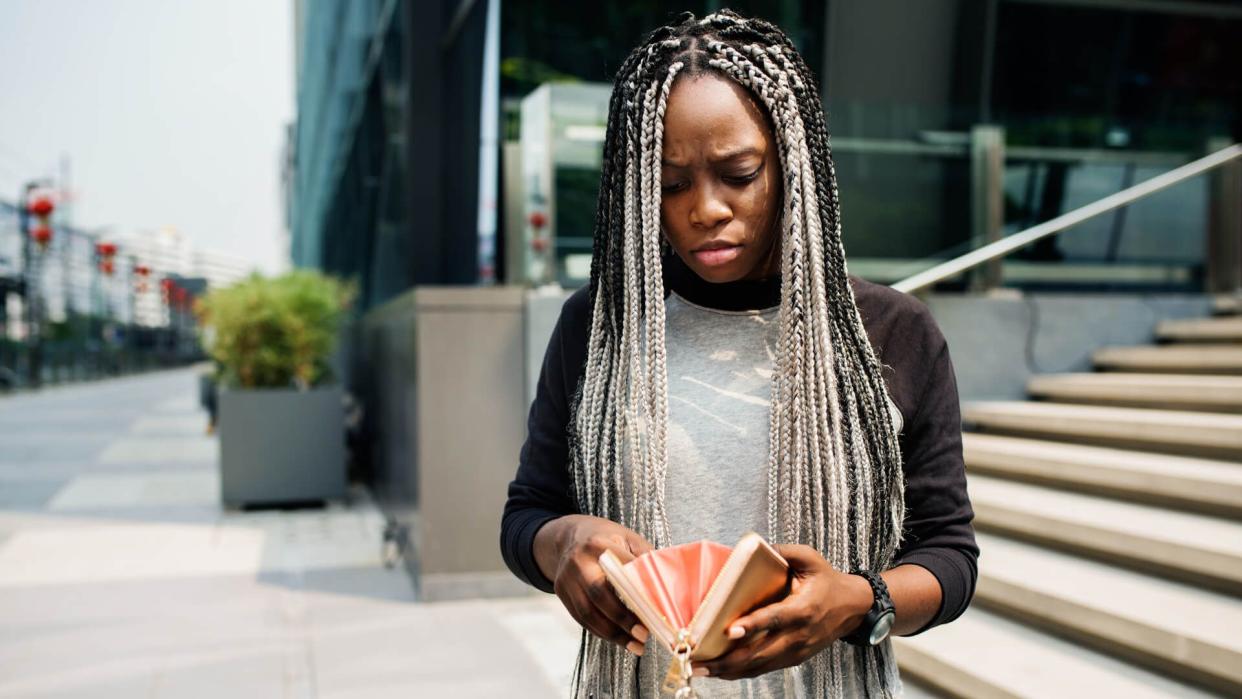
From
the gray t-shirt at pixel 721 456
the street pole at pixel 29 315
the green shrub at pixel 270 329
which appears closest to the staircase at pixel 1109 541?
the gray t-shirt at pixel 721 456

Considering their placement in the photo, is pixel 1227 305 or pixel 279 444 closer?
pixel 1227 305

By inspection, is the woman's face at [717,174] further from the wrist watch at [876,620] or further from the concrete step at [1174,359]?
the concrete step at [1174,359]

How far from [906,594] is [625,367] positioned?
425 mm

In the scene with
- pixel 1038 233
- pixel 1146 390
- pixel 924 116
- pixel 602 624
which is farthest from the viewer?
pixel 924 116

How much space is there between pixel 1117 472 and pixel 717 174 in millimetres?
4183

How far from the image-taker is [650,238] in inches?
51.8

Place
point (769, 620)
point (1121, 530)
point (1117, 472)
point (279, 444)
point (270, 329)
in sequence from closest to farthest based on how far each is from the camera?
point (769, 620) → point (1121, 530) → point (1117, 472) → point (279, 444) → point (270, 329)

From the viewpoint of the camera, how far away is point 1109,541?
432cm

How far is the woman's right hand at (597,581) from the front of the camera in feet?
3.64

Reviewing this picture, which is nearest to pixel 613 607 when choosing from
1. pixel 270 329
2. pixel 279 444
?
pixel 279 444

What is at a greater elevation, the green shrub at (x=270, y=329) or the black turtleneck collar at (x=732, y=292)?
the black turtleneck collar at (x=732, y=292)

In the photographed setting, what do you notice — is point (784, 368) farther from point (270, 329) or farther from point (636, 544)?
point (270, 329)

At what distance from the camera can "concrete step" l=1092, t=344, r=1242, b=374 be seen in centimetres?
576

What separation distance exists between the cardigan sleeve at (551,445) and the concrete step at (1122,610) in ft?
8.93
